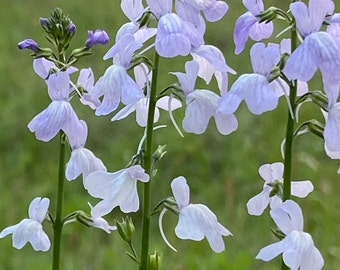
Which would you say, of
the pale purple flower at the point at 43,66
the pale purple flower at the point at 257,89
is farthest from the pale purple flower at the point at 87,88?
the pale purple flower at the point at 257,89

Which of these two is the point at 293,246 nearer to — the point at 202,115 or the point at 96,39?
the point at 202,115

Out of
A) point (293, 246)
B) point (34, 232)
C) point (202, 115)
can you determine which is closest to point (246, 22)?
point (202, 115)

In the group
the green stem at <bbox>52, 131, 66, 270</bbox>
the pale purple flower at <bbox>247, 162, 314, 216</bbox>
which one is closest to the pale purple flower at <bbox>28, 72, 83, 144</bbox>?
the green stem at <bbox>52, 131, 66, 270</bbox>

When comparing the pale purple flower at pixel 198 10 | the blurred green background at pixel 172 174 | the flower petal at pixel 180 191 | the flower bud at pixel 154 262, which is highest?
the pale purple flower at pixel 198 10

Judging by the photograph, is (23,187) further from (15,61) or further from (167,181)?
(15,61)

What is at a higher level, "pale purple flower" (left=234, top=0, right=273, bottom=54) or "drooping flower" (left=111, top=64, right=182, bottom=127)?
"pale purple flower" (left=234, top=0, right=273, bottom=54)

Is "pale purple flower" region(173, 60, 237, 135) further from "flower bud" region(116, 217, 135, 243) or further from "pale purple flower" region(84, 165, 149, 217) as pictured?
"flower bud" region(116, 217, 135, 243)

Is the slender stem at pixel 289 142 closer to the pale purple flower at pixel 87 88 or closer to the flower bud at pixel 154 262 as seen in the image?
the flower bud at pixel 154 262
